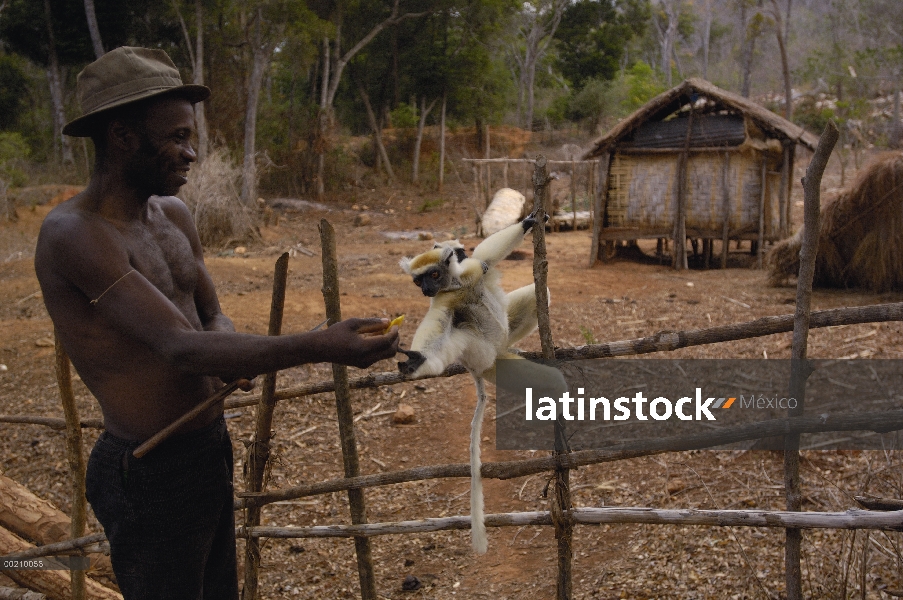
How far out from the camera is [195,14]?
19.6 metres

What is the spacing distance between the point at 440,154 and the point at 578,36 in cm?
1077

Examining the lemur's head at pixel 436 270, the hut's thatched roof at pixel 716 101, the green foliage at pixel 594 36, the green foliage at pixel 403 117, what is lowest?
the lemur's head at pixel 436 270

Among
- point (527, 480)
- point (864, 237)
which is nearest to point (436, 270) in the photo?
point (527, 480)

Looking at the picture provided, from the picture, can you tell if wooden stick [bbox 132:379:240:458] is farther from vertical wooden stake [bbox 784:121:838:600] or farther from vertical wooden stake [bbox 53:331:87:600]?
vertical wooden stake [bbox 784:121:838:600]

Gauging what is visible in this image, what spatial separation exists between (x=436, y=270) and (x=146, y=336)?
122cm

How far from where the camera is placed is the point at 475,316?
3.06 m

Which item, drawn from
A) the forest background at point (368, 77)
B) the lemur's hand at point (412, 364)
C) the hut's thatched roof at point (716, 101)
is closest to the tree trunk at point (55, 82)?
the forest background at point (368, 77)

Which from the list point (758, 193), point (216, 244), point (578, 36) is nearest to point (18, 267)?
point (216, 244)

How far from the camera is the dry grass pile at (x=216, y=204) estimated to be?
15.4 metres

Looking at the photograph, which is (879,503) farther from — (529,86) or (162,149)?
(529,86)

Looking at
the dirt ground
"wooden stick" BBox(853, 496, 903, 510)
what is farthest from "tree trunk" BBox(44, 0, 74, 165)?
"wooden stick" BBox(853, 496, 903, 510)

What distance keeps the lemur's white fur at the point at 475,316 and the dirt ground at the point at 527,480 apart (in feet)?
5.18

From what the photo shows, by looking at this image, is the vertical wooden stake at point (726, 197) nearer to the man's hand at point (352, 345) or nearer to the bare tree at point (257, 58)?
the man's hand at point (352, 345)

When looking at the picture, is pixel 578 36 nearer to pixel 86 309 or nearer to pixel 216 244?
pixel 216 244
